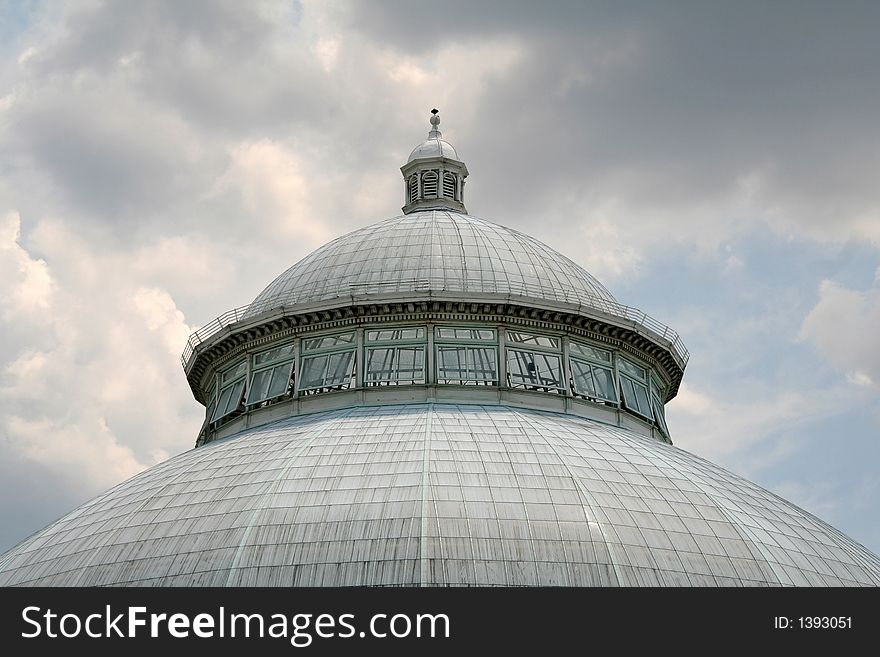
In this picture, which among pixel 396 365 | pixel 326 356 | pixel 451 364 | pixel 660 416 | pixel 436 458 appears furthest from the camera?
pixel 660 416

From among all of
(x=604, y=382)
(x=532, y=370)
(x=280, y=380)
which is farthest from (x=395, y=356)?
(x=604, y=382)

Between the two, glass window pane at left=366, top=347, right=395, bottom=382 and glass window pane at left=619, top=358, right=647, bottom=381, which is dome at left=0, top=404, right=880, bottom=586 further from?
glass window pane at left=619, top=358, right=647, bottom=381

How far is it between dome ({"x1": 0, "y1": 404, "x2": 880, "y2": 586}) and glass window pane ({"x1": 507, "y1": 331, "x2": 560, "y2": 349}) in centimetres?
470

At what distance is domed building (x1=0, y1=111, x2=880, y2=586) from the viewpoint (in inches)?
1523

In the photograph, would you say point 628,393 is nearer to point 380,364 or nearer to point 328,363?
point 380,364

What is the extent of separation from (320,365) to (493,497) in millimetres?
12318

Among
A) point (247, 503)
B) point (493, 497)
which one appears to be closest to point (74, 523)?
point (247, 503)

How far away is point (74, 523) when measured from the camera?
45.0 meters

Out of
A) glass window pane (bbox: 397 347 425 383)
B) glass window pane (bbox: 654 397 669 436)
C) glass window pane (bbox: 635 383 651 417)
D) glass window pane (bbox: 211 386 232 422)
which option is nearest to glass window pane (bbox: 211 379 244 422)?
glass window pane (bbox: 211 386 232 422)

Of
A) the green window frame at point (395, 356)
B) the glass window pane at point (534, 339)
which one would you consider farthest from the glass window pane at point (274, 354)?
the glass window pane at point (534, 339)

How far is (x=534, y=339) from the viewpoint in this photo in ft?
168

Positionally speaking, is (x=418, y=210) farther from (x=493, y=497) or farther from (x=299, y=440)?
(x=493, y=497)

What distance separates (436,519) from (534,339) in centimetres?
1354
